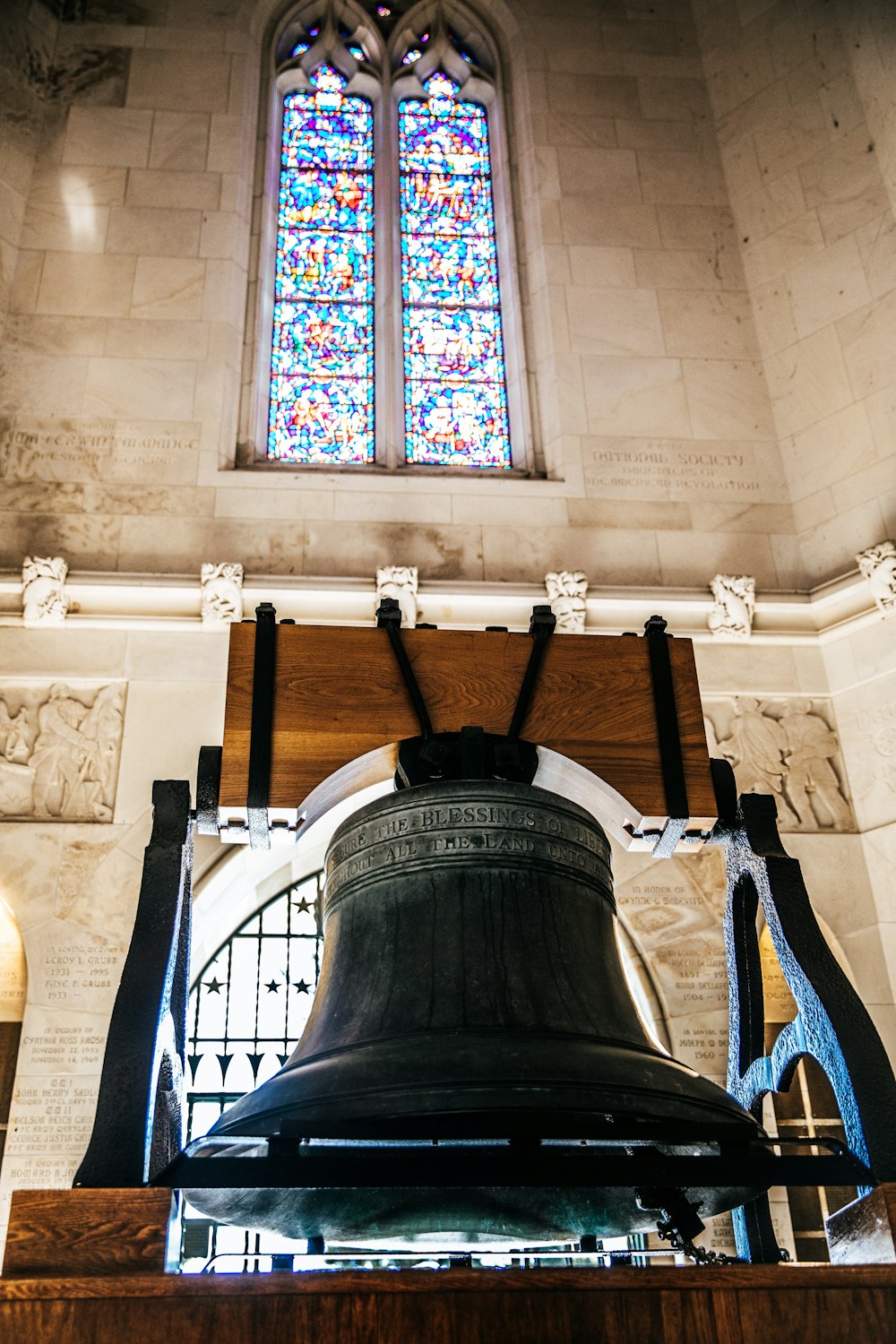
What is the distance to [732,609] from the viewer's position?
6.81 meters

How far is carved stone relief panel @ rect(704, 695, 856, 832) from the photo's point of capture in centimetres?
639

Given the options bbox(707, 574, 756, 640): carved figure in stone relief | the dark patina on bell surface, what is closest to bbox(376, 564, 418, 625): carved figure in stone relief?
bbox(707, 574, 756, 640): carved figure in stone relief

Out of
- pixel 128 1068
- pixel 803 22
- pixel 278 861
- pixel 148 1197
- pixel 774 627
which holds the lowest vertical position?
pixel 148 1197

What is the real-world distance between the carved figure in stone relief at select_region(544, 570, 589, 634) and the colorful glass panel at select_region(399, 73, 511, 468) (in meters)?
1.37

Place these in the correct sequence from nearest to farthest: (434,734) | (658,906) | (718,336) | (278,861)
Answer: (434,734), (658,906), (278,861), (718,336)

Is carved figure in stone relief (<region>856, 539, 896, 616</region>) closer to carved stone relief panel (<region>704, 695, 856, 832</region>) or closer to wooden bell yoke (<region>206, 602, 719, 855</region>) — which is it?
carved stone relief panel (<region>704, 695, 856, 832</region>)

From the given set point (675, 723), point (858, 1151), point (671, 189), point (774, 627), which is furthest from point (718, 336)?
point (858, 1151)

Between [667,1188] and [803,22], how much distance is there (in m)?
8.81

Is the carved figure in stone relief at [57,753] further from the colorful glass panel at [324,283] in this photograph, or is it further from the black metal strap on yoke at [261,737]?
the black metal strap on yoke at [261,737]

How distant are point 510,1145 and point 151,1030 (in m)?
0.68

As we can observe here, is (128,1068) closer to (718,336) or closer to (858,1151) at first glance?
(858,1151)

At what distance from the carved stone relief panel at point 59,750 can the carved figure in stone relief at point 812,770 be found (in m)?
3.45

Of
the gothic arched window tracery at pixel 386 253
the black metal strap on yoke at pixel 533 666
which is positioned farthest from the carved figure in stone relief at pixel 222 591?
the black metal strap on yoke at pixel 533 666

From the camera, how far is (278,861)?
6676mm
